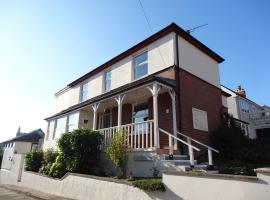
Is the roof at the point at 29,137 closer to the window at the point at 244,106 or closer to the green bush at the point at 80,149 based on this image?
the green bush at the point at 80,149

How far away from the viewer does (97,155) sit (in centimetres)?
1152

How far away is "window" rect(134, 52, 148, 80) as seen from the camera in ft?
47.6

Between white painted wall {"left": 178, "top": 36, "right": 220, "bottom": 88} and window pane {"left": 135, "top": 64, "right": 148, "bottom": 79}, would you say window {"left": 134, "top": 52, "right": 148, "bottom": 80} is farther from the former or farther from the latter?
white painted wall {"left": 178, "top": 36, "right": 220, "bottom": 88}

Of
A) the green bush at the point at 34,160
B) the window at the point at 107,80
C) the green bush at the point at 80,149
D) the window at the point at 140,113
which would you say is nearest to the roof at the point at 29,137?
the green bush at the point at 34,160

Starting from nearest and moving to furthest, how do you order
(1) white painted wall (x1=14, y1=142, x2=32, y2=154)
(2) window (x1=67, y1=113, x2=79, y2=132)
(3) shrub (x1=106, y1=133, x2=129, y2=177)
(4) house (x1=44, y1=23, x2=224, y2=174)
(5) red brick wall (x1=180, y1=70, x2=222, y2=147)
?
(3) shrub (x1=106, y1=133, x2=129, y2=177) < (4) house (x1=44, y1=23, x2=224, y2=174) < (5) red brick wall (x1=180, y1=70, x2=222, y2=147) < (2) window (x1=67, y1=113, x2=79, y2=132) < (1) white painted wall (x1=14, y1=142, x2=32, y2=154)

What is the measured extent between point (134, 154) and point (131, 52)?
8040mm

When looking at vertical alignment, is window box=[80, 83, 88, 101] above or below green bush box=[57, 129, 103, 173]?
above

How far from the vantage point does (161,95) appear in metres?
12.8

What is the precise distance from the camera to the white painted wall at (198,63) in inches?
529

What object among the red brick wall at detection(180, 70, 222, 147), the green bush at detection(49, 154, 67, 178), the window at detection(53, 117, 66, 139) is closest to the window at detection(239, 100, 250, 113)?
the red brick wall at detection(180, 70, 222, 147)

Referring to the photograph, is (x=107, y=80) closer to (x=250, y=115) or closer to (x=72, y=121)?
(x=72, y=121)

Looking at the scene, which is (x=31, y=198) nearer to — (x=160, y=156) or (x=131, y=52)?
(x=160, y=156)

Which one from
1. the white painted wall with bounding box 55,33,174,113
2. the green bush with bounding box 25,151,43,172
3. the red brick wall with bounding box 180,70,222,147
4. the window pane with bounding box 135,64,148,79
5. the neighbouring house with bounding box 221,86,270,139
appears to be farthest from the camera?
the neighbouring house with bounding box 221,86,270,139

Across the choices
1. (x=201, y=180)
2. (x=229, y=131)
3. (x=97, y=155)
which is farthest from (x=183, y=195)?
(x=229, y=131)
